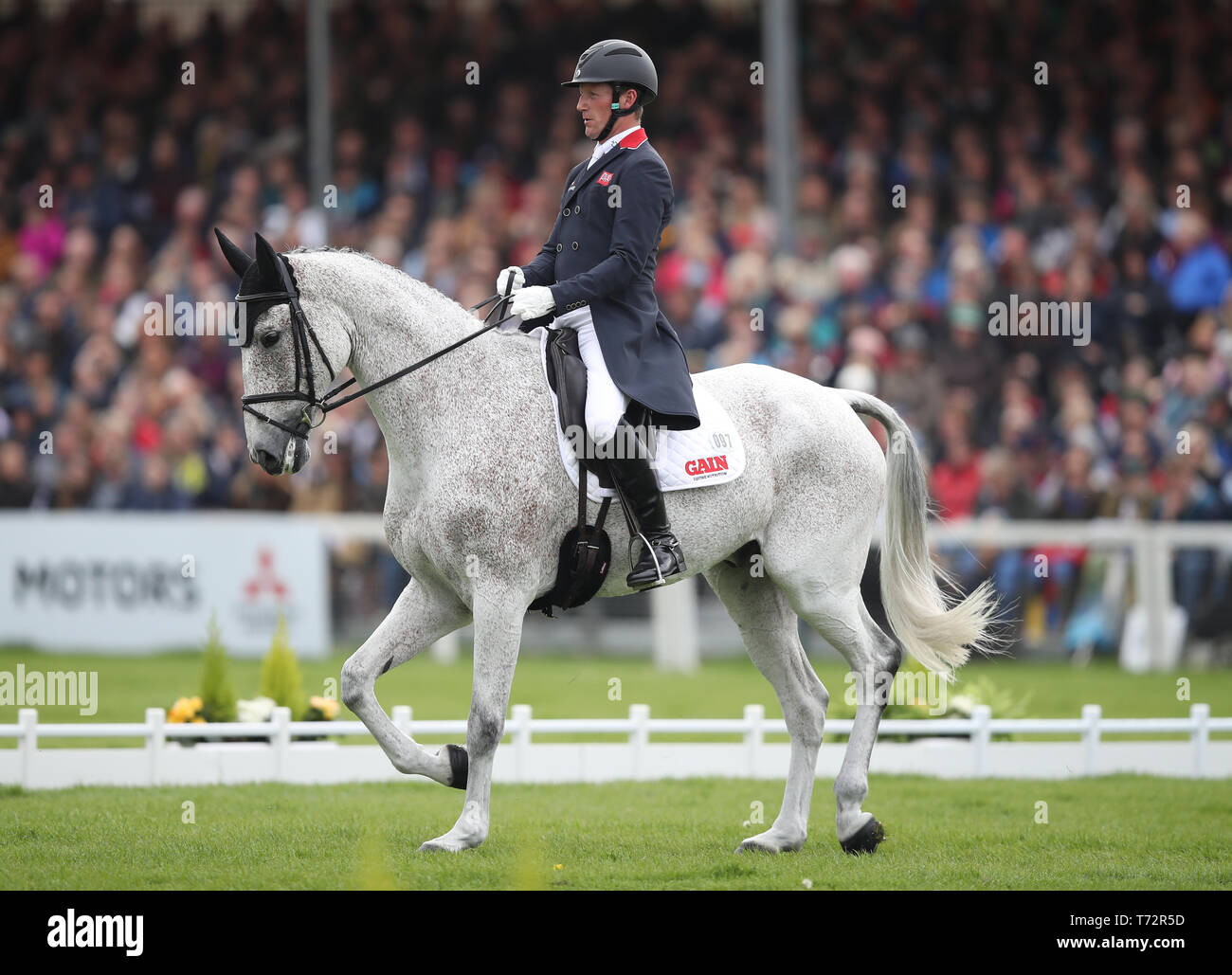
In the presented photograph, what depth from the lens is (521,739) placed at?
30.8ft

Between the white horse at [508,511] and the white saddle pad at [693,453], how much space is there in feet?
0.15

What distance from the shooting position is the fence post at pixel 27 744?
337 inches

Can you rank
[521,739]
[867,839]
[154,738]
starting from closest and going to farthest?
[867,839] < [154,738] < [521,739]

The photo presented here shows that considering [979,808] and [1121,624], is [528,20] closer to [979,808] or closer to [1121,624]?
[1121,624]

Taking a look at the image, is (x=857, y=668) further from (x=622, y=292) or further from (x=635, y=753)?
(x=635, y=753)

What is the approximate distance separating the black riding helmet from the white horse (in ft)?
3.35

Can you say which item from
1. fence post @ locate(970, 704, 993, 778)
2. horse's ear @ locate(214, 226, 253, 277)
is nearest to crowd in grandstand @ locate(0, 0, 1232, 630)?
fence post @ locate(970, 704, 993, 778)

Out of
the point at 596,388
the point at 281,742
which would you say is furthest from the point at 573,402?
the point at 281,742

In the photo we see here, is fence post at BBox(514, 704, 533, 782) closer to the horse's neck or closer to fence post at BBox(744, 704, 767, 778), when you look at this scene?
fence post at BBox(744, 704, 767, 778)

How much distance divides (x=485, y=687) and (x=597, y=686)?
271 inches

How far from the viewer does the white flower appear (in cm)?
939

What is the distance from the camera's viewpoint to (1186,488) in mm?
15008

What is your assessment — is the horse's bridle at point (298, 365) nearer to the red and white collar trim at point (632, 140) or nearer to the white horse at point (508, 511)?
the white horse at point (508, 511)

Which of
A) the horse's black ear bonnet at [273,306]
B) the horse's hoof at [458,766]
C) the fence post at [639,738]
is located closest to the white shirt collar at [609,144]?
the horse's black ear bonnet at [273,306]
